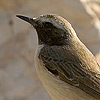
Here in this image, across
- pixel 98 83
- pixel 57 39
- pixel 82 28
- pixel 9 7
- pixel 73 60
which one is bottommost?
pixel 98 83

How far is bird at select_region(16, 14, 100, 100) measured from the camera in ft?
16.2

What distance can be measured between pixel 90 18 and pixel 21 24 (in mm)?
1925

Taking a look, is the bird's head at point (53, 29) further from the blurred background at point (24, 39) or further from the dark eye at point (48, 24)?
the blurred background at point (24, 39)

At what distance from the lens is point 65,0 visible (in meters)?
10.5

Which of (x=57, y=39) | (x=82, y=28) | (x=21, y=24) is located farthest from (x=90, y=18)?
(x=57, y=39)

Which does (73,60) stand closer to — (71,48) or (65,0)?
(71,48)

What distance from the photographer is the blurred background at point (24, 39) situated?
1023 centimetres

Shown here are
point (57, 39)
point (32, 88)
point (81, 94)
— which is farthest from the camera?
point (32, 88)

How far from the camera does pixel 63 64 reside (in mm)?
5078

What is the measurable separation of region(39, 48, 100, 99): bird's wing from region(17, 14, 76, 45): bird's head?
18cm

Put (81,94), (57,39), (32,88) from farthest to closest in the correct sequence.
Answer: (32,88) → (57,39) → (81,94)

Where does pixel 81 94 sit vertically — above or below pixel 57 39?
below

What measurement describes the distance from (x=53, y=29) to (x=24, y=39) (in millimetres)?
5173

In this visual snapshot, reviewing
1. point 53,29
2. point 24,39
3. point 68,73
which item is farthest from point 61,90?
point 24,39
